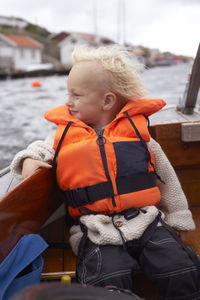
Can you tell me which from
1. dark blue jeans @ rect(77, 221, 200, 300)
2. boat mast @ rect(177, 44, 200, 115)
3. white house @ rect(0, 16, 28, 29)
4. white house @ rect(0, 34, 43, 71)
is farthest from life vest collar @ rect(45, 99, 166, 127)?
white house @ rect(0, 16, 28, 29)

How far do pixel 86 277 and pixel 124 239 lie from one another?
22cm

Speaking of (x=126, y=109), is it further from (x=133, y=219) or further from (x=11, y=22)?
(x=11, y=22)

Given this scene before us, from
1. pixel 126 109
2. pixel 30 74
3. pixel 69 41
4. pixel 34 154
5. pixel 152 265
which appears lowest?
pixel 30 74

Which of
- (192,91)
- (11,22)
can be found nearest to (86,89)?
(192,91)

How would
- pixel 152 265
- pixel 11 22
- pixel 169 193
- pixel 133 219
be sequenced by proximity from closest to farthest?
pixel 152 265 → pixel 133 219 → pixel 169 193 → pixel 11 22

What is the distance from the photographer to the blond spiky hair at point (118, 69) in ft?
5.37

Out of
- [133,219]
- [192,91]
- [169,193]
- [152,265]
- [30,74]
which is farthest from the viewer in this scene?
[30,74]

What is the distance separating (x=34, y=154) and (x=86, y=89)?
394 millimetres

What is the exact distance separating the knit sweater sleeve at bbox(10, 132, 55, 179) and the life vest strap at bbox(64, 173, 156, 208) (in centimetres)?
20

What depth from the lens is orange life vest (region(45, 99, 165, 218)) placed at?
1.52 meters

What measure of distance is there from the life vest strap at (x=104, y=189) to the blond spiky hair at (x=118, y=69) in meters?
0.42

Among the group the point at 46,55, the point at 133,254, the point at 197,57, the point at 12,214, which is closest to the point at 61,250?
the point at 133,254

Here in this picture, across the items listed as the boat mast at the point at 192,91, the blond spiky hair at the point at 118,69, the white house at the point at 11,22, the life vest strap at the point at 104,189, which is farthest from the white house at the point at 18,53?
the life vest strap at the point at 104,189

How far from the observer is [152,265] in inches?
54.5
